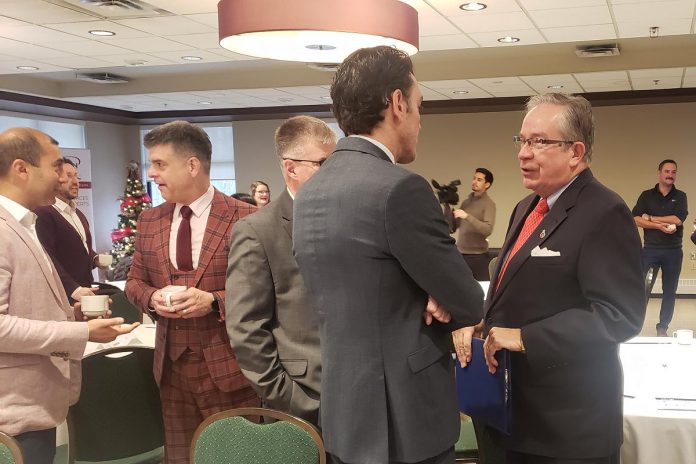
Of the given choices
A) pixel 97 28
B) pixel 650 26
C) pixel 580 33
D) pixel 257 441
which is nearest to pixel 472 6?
pixel 580 33

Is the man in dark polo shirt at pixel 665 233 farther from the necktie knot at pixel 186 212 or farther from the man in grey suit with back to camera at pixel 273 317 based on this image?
the man in grey suit with back to camera at pixel 273 317

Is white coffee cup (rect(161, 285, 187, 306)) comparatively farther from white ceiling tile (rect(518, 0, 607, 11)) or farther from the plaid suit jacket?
white ceiling tile (rect(518, 0, 607, 11))

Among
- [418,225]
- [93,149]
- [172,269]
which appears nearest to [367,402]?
[418,225]

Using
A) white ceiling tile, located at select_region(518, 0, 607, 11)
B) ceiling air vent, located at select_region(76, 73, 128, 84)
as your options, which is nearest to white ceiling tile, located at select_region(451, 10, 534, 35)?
white ceiling tile, located at select_region(518, 0, 607, 11)

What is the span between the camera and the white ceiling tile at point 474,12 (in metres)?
5.35

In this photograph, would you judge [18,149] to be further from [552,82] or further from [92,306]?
[552,82]

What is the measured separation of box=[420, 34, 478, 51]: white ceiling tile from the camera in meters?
6.81

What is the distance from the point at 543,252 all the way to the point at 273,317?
83 centimetres

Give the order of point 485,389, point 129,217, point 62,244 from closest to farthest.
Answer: point 485,389 < point 62,244 < point 129,217

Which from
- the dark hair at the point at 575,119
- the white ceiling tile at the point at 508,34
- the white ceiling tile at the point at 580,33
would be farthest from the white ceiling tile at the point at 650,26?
the dark hair at the point at 575,119

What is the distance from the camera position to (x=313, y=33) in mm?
3771

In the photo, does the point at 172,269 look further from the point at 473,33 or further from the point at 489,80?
the point at 489,80

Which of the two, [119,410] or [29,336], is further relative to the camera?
[119,410]

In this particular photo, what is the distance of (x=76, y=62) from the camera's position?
7.81 meters
